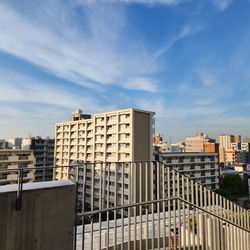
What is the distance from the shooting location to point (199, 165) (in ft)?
132

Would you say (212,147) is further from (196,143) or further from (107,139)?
(107,139)

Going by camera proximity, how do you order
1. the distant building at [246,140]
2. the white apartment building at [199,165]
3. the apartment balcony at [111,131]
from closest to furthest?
the apartment balcony at [111,131] < the white apartment building at [199,165] < the distant building at [246,140]

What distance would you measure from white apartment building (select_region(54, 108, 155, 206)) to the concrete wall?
22.3 meters

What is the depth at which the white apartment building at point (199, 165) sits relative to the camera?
3772 cm

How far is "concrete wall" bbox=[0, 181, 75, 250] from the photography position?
2402 millimetres

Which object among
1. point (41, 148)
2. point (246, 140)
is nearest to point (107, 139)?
point (41, 148)

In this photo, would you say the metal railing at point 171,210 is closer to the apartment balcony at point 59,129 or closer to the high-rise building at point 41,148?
the apartment balcony at point 59,129

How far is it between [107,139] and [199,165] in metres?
15.5

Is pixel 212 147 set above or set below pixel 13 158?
above

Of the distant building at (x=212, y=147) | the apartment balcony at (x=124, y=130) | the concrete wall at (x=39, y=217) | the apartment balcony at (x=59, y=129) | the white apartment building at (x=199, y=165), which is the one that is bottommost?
the white apartment building at (x=199, y=165)

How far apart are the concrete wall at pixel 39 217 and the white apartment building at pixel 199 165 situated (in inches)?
1345

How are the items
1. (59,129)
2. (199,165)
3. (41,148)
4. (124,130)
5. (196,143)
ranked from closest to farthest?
(124,130) → (199,165) → (59,129) → (41,148) → (196,143)

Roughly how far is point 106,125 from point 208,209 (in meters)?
29.7

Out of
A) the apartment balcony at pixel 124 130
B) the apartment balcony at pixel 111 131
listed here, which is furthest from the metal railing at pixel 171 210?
the apartment balcony at pixel 111 131
